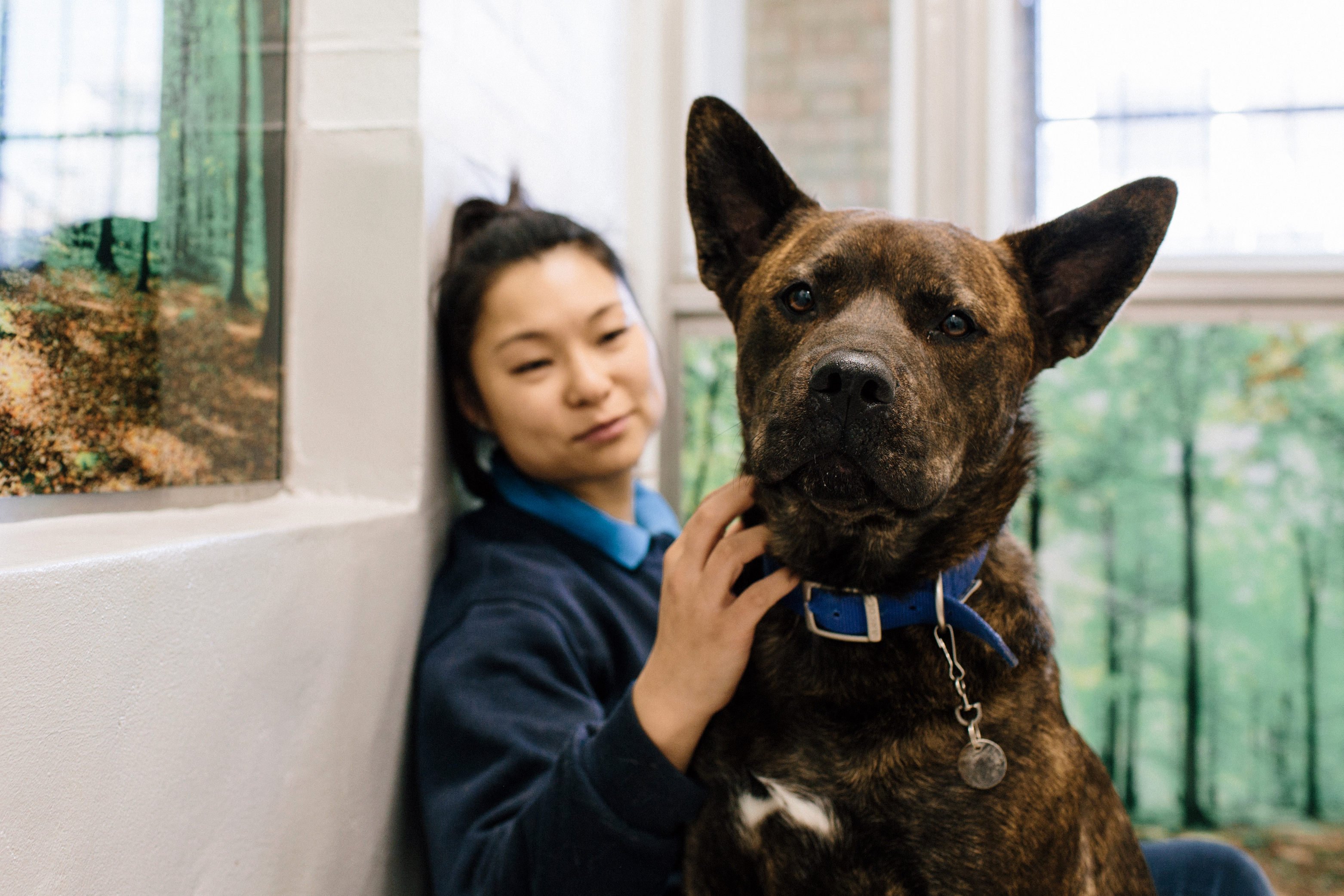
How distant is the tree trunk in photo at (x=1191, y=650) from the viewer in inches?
88.0

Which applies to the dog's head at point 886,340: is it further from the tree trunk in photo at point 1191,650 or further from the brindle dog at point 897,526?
the tree trunk in photo at point 1191,650

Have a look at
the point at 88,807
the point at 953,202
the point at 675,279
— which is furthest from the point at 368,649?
the point at 953,202

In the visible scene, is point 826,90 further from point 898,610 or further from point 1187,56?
point 898,610

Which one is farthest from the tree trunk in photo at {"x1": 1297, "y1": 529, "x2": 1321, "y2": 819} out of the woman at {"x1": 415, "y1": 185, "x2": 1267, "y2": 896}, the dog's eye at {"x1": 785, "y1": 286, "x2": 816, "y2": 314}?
→ the dog's eye at {"x1": 785, "y1": 286, "x2": 816, "y2": 314}

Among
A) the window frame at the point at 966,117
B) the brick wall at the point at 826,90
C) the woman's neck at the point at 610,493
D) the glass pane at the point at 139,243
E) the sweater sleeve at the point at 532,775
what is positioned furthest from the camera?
the brick wall at the point at 826,90

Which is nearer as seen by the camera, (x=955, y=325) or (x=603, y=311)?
(x=955, y=325)

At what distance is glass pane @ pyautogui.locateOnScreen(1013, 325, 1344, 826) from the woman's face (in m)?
1.34

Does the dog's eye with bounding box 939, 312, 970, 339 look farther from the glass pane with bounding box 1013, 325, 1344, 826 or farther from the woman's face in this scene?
the glass pane with bounding box 1013, 325, 1344, 826

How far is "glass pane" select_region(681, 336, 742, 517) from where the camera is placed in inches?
101

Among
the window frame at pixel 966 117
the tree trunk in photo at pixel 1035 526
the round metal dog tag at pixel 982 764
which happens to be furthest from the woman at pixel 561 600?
the tree trunk in photo at pixel 1035 526

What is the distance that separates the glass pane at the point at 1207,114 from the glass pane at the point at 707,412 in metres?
0.95

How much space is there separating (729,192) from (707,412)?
1390 mm

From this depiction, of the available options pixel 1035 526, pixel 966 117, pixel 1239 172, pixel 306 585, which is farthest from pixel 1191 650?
pixel 306 585

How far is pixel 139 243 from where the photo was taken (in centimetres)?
97
